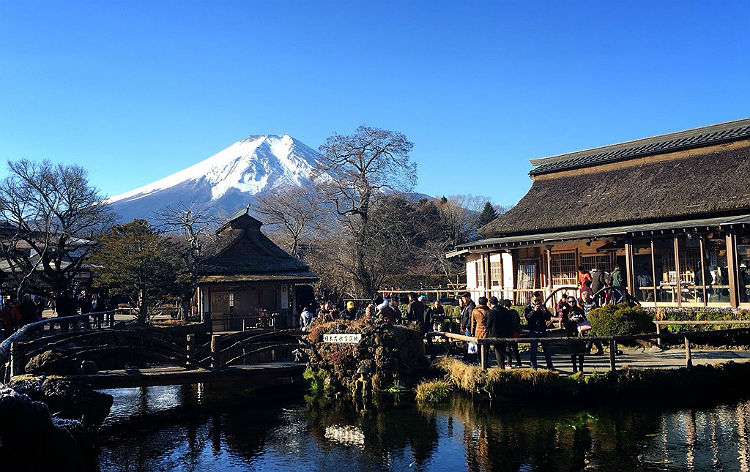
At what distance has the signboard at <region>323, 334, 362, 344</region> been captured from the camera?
16.8 metres

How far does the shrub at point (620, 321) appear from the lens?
16391 millimetres

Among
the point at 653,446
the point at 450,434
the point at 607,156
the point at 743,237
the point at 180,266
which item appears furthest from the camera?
the point at 607,156

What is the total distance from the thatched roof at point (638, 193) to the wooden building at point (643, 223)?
2.0 inches

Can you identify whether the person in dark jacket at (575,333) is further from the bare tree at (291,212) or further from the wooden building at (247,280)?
the bare tree at (291,212)

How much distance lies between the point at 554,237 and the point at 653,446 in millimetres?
15249

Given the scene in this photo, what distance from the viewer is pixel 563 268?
94.7 feet

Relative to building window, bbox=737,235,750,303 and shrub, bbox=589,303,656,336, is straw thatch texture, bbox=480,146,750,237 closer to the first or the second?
building window, bbox=737,235,750,303

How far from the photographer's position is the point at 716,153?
26688mm

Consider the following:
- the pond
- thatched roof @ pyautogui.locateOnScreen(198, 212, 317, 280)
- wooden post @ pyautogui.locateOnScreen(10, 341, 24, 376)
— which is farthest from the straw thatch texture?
wooden post @ pyautogui.locateOnScreen(10, 341, 24, 376)

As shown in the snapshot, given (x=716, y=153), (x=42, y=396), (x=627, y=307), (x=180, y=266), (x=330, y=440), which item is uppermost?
(x=716, y=153)

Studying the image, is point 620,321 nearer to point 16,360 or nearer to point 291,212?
point 16,360

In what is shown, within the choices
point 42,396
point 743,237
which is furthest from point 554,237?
point 42,396

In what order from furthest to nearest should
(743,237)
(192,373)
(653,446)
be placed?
(743,237), (192,373), (653,446)

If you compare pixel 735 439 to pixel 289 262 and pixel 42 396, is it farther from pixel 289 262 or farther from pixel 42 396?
pixel 289 262
